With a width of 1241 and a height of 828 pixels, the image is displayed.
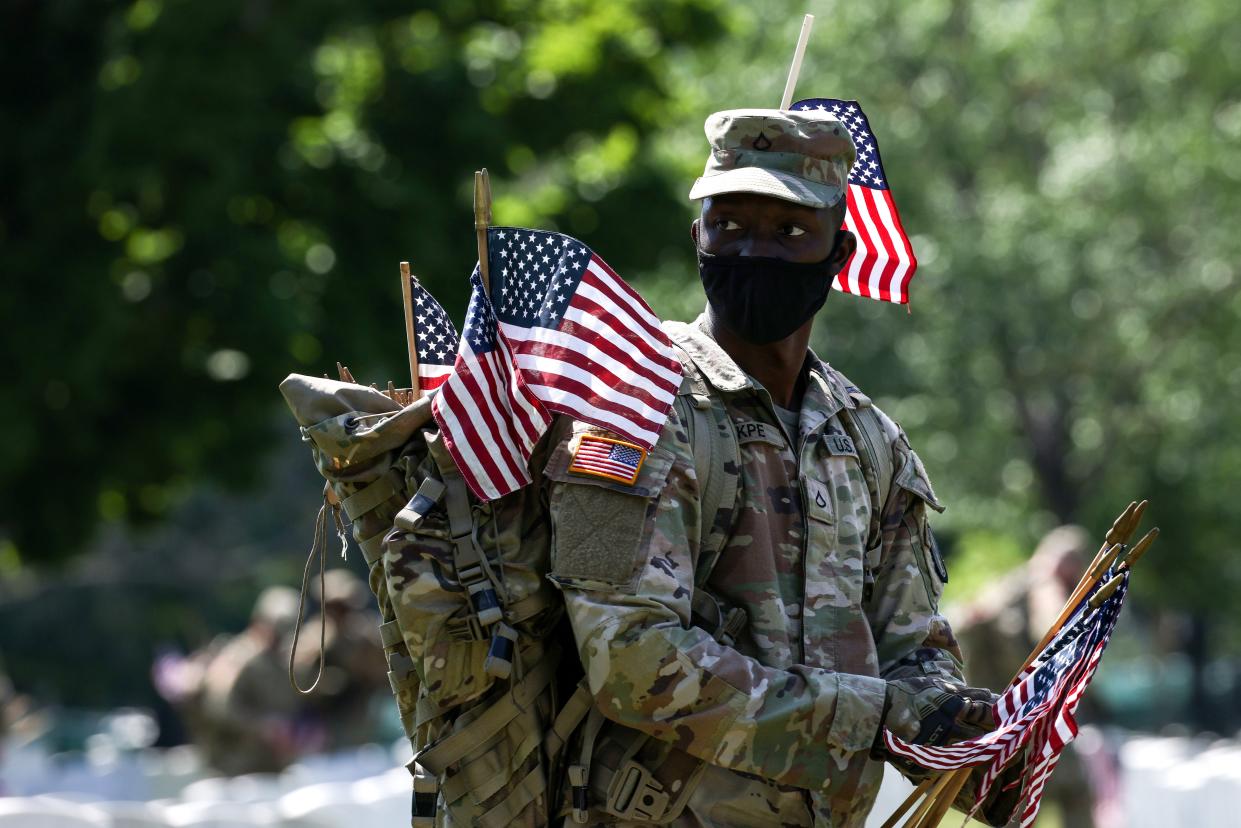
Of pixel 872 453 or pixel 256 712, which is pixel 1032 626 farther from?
pixel 872 453

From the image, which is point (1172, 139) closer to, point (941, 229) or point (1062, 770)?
point (941, 229)

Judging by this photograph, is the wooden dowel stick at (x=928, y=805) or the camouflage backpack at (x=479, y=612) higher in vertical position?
the camouflage backpack at (x=479, y=612)

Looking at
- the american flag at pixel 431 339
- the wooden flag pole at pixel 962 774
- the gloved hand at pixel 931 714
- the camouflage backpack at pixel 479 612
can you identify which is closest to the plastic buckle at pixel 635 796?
the camouflage backpack at pixel 479 612

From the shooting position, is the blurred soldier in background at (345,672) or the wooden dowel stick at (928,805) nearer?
the wooden dowel stick at (928,805)

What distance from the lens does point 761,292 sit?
4574 mm

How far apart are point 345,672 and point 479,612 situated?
13.4 meters

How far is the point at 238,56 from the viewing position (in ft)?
56.2

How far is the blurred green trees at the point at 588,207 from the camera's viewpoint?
1770cm

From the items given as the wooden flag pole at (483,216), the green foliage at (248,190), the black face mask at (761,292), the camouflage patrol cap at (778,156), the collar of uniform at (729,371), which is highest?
the camouflage patrol cap at (778,156)

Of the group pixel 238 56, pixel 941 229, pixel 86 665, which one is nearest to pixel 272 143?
pixel 238 56

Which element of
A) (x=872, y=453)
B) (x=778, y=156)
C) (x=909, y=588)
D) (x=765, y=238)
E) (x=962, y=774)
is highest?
(x=778, y=156)

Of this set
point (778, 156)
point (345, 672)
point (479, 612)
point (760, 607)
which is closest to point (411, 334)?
point (479, 612)

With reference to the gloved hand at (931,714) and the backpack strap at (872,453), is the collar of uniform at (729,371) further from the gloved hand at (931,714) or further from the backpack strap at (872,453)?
the gloved hand at (931,714)

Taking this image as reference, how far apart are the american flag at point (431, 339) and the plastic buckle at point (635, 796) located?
1050 mm
